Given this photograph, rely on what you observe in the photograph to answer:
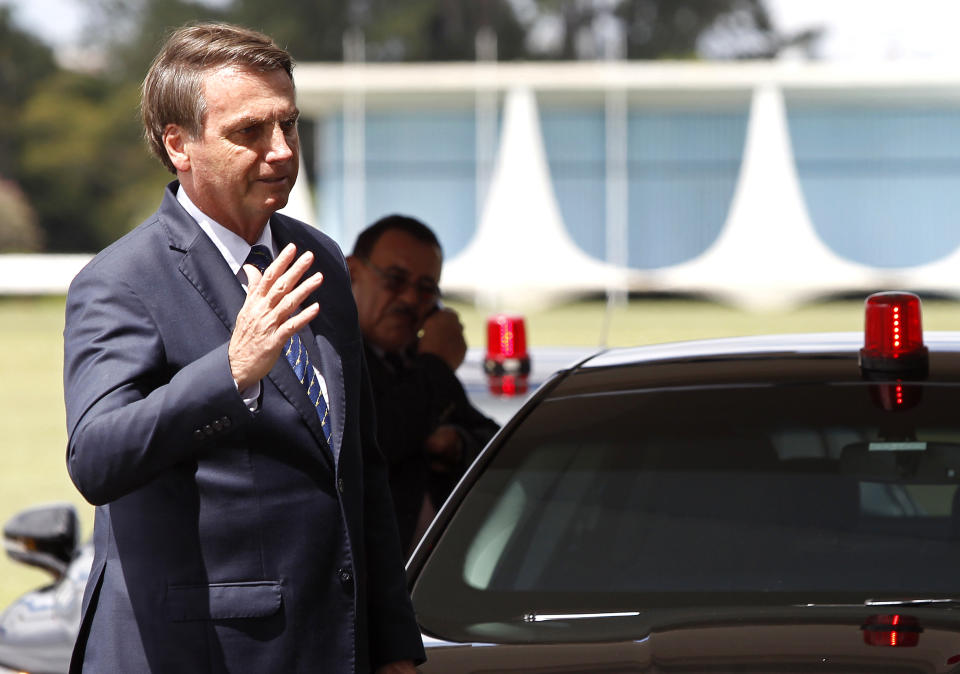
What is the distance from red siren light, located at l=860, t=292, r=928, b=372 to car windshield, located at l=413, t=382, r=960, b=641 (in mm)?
47

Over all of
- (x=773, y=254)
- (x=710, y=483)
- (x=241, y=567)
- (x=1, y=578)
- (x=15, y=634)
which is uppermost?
(x=241, y=567)

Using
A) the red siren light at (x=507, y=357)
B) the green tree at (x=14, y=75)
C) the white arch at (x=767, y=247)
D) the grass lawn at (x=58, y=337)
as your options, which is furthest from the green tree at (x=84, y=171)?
the red siren light at (x=507, y=357)

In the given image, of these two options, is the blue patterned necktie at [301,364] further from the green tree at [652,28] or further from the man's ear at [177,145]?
the green tree at [652,28]

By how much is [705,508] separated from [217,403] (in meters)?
1.18

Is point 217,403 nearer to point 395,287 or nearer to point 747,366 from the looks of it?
point 747,366

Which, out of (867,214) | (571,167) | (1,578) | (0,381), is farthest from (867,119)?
Answer: (1,578)

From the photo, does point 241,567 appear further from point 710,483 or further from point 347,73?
point 347,73

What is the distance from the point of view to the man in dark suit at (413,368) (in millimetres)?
3432

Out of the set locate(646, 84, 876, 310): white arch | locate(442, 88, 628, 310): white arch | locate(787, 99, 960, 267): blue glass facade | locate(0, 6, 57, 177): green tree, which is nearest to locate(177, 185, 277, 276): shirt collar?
locate(442, 88, 628, 310): white arch

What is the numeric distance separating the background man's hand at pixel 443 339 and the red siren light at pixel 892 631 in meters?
1.73

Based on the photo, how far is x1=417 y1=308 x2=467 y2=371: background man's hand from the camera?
12.3 feet

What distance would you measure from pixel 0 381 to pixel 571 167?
70.0 ft

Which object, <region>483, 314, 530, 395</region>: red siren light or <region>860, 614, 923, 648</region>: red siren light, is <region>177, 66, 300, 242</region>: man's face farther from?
<region>483, 314, 530, 395</region>: red siren light

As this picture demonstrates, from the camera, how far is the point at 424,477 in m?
3.52
